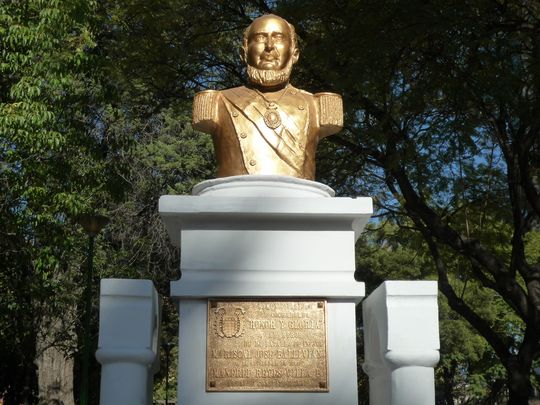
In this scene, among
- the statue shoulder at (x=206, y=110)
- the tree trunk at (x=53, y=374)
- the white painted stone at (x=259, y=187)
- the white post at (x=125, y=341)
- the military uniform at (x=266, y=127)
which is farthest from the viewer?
the tree trunk at (x=53, y=374)

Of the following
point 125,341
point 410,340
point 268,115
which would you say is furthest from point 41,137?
point 410,340

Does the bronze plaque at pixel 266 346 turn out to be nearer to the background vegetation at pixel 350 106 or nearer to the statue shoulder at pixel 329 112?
the statue shoulder at pixel 329 112

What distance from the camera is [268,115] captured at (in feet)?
24.2

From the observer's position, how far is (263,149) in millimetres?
7270

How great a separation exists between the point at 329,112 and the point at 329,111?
0.01m

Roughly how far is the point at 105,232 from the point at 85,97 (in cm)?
760

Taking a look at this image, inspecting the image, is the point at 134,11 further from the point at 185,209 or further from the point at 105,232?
the point at 185,209

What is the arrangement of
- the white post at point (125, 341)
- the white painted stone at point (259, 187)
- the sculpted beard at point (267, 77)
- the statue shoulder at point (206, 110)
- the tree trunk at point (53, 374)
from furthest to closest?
the tree trunk at point (53, 374) → the sculpted beard at point (267, 77) → the statue shoulder at point (206, 110) → the white painted stone at point (259, 187) → the white post at point (125, 341)

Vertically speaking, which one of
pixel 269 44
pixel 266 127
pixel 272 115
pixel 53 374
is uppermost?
pixel 269 44

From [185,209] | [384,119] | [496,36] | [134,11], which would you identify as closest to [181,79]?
[134,11]

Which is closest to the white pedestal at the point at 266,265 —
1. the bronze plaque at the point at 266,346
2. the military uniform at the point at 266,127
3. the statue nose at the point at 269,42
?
the bronze plaque at the point at 266,346

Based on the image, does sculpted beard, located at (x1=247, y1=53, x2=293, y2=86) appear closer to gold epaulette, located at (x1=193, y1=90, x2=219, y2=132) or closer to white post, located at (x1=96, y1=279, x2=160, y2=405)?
gold epaulette, located at (x1=193, y1=90, x2=219, y2=132)

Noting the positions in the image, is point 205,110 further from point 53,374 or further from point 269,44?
point 53,374

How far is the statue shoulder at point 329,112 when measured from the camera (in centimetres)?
751
